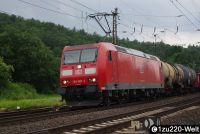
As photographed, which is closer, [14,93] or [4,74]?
[14,93]

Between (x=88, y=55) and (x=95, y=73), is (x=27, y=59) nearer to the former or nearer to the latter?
(x=88, y=55)

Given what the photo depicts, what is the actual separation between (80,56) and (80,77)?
1.28 meters

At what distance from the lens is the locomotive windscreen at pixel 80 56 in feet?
77.0

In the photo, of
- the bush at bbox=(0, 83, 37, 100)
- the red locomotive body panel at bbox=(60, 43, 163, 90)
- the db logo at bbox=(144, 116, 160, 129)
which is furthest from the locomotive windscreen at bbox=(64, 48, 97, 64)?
the bush at bbox=(0, 83, 37, 100)

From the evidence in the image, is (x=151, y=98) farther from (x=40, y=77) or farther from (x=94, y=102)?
(x=40, y=77)

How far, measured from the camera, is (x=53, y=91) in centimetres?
7075

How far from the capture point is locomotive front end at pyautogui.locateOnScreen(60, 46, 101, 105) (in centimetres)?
2284

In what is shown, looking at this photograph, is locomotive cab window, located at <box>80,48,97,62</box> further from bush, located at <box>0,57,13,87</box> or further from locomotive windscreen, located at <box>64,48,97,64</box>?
bush, located at <box>0,57,13,87</box>

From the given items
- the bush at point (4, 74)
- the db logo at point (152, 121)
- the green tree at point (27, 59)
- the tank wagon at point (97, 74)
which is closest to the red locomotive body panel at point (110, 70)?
the tank wagon at point (97, 74)

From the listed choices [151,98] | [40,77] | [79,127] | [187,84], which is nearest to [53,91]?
[40,77]

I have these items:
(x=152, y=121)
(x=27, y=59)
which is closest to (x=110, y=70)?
(x=152, y=121)

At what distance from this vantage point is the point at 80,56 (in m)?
23.8

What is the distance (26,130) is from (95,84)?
9.76 metres

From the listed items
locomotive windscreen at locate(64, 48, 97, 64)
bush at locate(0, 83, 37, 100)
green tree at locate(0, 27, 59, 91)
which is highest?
green tree at locate(0, 27, 59, 91)
